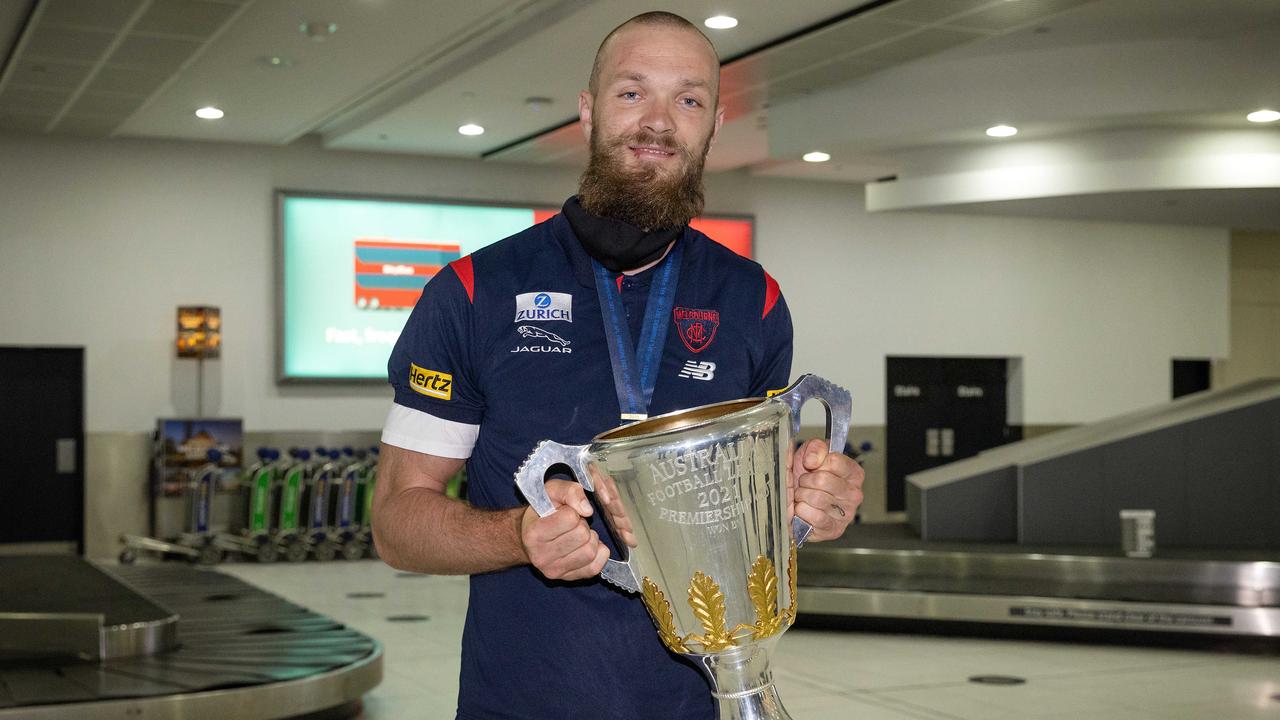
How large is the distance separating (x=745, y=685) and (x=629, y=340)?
461mm

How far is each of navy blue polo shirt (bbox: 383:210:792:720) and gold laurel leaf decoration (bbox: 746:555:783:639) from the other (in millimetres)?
280

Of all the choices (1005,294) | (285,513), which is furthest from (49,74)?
(1005,294)

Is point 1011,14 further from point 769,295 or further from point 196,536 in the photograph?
point 196,536

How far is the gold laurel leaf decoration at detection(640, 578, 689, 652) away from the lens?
4.48ft

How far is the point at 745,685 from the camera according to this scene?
53.3 inches

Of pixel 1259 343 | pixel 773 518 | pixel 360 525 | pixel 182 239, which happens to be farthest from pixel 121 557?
pixel 1259 343

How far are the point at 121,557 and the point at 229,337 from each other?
2.72 meters

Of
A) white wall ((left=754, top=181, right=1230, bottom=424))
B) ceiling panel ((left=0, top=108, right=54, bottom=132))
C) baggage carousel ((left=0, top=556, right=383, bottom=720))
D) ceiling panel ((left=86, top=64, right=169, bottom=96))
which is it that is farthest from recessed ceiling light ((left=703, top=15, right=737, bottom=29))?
white wall ((left=754, top=181, right=1230, bottom=424))

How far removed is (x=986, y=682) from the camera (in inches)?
295

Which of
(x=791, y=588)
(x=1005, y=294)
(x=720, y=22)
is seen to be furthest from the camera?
(x=1005, y=294)

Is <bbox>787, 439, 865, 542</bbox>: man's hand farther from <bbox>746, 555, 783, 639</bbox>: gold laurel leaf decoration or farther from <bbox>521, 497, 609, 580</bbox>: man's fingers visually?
<bbox>521, 497, 609, 580</bbox>: man's fingers

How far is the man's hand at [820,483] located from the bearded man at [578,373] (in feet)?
0.30

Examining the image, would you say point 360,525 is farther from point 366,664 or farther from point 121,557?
point 366,664

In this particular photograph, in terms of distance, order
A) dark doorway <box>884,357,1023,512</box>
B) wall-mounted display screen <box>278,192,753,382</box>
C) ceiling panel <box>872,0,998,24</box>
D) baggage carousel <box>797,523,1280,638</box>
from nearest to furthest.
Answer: baggage carousel <box>797,523,1280,638</box> < ceiling panel <box>872,0,998,24</box> < wall-mounted display screen <box>278,192,753,382</box> < dark doorway <box>884,357,1023,512</box>
